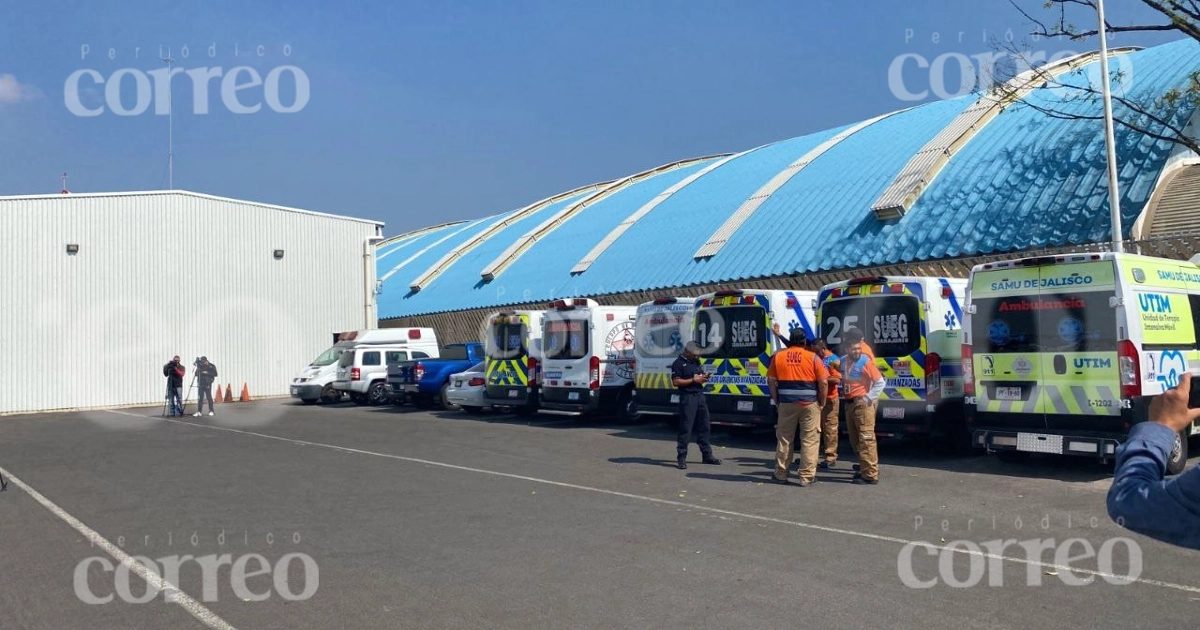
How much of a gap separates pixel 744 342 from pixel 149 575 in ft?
33.4

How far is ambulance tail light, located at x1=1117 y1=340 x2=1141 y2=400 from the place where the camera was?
10430 millimetres

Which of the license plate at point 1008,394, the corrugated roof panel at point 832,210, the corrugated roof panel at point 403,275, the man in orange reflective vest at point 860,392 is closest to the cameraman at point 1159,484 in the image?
the man in orange reflective vest at point 860,392

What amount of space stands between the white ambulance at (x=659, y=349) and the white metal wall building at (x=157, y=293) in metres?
21.4

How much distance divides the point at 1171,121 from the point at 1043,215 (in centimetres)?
293

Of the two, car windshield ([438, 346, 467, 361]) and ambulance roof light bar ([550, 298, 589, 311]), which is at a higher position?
ambulance roof light bar ([550, 298, 589, 311])

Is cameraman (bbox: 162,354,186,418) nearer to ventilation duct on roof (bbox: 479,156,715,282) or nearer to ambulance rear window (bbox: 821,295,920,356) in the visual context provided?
ventilation duct on roof (bbox: 479,156,715,282)

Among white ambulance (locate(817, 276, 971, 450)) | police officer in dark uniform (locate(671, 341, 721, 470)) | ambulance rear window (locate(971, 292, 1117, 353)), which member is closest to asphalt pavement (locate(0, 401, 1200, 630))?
police officer in dark uniform (locate(671, 341, 721, 470))

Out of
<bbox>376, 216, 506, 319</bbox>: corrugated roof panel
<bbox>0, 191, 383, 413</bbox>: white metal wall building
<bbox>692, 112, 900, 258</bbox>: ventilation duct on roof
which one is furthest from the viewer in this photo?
<bbox>376, 216, 506, 319</bbox>: corrugated roof panel

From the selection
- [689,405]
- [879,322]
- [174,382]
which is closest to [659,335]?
[689,405]

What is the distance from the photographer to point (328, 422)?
2169 cm

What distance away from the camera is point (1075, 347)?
11.0m

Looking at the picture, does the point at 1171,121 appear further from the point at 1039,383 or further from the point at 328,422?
the point at 328,422

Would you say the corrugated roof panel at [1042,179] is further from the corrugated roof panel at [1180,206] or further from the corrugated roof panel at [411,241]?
the corrugated roof panel at [411,241]

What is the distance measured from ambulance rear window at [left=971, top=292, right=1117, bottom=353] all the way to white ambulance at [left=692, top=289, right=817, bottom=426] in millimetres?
3510
